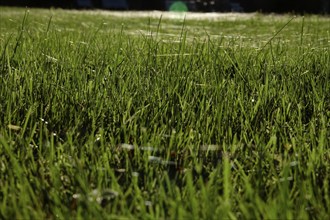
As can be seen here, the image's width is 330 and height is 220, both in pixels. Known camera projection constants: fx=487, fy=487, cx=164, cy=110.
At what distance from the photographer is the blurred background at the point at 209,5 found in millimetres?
17938

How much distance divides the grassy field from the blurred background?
16.2 m

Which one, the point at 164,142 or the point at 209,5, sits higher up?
the point at 209,5

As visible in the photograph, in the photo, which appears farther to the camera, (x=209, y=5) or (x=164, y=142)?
(x=209, y=5)

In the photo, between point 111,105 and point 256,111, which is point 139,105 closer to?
point 111,105

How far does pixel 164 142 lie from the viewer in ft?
5.04

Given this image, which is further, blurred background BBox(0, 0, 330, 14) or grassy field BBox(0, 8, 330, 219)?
blurred background BBox(0, 0, 330, 14)

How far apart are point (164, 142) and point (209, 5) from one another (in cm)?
2122

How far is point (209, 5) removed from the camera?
22.1m

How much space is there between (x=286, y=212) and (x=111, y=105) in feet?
3.05

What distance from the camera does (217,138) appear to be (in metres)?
1.61

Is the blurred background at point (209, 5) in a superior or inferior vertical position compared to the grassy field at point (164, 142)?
superior

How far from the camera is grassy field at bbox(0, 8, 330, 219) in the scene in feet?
3.62

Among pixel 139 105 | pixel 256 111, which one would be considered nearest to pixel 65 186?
pixel 139 105

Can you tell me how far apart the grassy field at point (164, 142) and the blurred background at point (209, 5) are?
639 inches
